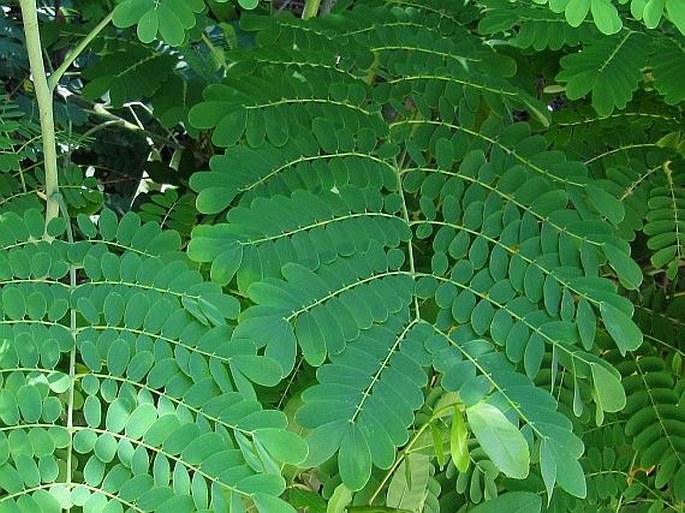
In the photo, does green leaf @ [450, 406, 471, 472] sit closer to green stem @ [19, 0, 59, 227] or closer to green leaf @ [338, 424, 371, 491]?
green leaf @ [338, 424, 371, 491]

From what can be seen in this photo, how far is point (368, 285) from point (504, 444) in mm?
173

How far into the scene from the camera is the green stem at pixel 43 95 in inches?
27.5

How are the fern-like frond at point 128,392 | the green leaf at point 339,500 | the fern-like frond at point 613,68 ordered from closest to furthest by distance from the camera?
the fern-like frond at point 128,392, the green leaf at point 339,500, the fern-like frond at point 613,68

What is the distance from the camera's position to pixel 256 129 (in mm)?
801

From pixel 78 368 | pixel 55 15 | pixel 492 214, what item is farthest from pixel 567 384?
pixel 55 15

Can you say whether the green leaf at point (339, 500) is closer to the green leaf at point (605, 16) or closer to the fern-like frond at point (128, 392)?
the fern-like frond at point (128, 392)

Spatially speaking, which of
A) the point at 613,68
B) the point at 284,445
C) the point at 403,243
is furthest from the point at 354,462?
the point at 613,68

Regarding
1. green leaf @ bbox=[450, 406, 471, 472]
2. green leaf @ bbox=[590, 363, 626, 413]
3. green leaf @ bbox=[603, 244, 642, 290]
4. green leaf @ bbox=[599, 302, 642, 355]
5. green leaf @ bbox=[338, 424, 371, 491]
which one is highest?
green leaf @ bbox=[603, 244, 642, 290]

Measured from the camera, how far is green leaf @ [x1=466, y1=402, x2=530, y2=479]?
61 cm

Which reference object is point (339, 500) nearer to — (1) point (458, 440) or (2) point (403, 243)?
(1) point (458, 440)

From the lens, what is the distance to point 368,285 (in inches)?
27.2

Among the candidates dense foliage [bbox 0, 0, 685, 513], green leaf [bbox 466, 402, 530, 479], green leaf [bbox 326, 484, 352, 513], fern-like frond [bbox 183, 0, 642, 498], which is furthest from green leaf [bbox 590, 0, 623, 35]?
green leaf [bbox 326, 484, 352, 513]

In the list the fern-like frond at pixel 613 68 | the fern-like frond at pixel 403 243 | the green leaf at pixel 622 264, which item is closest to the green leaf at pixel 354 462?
the fern-like frond at pixel 403 243

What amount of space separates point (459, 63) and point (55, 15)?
2.58ft
